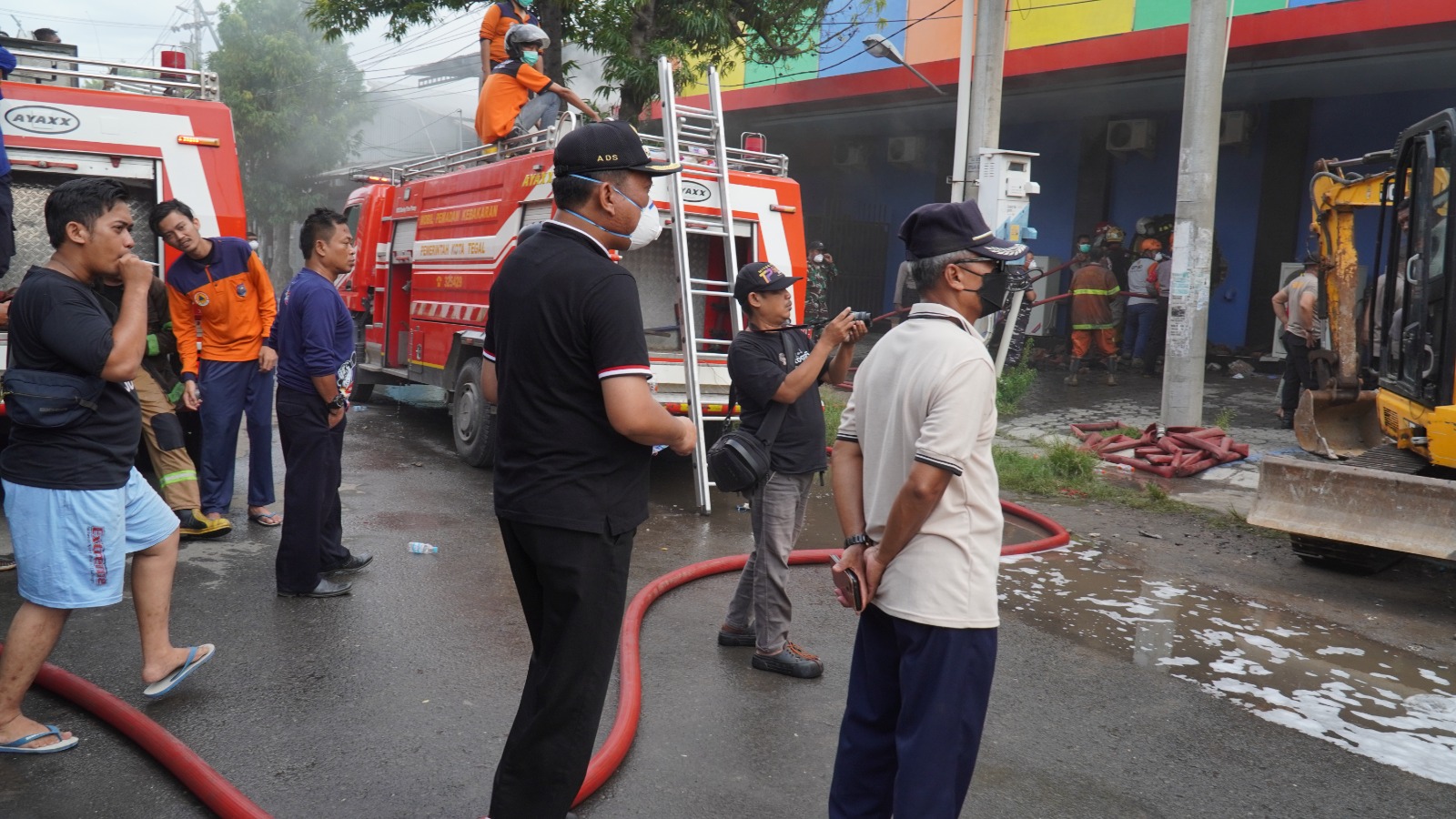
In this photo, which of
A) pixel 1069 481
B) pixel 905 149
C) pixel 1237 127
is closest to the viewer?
pixel 1069 481

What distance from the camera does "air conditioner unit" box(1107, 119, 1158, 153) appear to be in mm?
15086

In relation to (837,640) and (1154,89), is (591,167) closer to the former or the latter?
(837,640)

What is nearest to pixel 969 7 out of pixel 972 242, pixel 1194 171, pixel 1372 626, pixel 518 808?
pixel 1194 171

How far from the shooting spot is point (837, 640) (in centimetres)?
494

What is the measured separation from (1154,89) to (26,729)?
1423 cm

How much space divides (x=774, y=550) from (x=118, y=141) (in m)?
5.43

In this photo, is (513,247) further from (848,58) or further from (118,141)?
(848,58)

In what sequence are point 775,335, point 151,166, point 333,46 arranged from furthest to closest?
point 333,46 → point 151,166 → point 775,335

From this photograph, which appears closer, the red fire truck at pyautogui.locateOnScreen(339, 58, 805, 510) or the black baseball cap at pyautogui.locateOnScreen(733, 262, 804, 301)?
the black baseball cap at pyautogui.locateOnScreen(733, 262, 804, 301)

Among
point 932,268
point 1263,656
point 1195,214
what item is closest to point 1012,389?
point 1195,214

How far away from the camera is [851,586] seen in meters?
2.69

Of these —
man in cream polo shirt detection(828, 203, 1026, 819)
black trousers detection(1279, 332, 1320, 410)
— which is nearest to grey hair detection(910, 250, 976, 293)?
man in cream polo shirt detection(828, 203, 1026, 819)

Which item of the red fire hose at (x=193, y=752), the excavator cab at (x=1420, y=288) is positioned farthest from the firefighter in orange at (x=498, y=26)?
the excavator cab at (x=1420, y=288)

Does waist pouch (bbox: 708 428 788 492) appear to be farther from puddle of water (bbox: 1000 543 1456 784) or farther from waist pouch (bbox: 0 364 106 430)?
waist pouch (bbox: 0 364 106 430)
